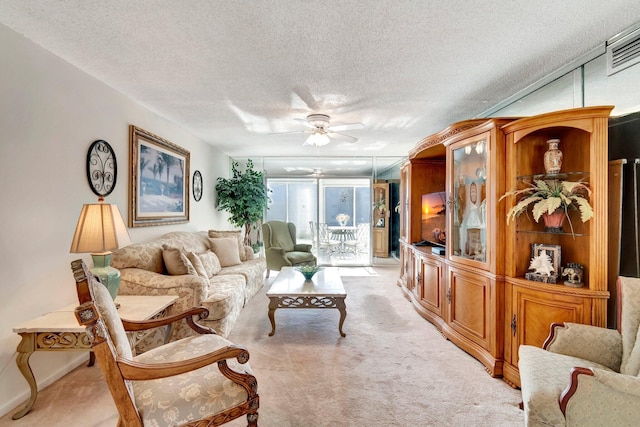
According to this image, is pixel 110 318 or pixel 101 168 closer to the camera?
pixel 110 318

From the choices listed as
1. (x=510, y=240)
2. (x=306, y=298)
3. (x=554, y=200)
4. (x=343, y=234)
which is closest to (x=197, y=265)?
(x=306, y=298)

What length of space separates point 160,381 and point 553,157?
9.52 feet

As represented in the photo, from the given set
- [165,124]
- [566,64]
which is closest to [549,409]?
[566,64]

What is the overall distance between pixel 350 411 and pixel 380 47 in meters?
2.56

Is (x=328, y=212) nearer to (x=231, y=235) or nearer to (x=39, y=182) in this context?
(x=231, y=235)

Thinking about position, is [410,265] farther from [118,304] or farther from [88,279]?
[88,279]

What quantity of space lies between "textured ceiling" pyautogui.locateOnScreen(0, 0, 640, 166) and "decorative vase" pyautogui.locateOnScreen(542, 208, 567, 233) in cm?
125

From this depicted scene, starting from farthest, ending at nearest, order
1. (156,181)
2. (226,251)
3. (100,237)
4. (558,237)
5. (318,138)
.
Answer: (226,251) < (156,181) < (318,138) < (558,237) < (100,237)

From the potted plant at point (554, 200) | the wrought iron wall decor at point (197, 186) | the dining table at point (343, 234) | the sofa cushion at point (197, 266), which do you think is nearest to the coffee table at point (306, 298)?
the sofa cushion at point (197, 266)

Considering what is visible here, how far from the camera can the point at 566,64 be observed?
2424 millimetres

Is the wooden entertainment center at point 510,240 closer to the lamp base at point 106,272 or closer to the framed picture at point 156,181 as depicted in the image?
the lamp base at point 106,272

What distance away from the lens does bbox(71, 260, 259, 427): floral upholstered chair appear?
3.86 feet

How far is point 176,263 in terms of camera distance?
2922 millimetres

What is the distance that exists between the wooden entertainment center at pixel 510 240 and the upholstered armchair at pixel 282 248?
102 inches
